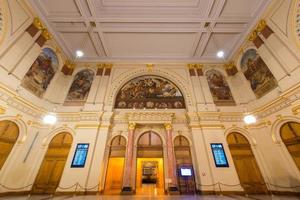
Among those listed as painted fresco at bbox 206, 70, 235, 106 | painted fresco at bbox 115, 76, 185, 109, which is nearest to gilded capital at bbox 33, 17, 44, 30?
painted fresco at bbox 115, 76, 185, 109

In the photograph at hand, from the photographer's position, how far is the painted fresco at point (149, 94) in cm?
1032

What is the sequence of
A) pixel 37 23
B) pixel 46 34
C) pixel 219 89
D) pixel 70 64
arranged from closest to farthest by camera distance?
1. pixel 37 23
2. pixel 46 34
3. pixel 219 89
4. pixel 70 64

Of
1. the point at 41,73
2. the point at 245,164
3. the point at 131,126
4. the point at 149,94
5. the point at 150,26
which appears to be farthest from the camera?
the point at 149,94

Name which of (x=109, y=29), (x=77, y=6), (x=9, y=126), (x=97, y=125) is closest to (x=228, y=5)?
(x=109, y=29)

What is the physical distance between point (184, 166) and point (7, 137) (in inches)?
352

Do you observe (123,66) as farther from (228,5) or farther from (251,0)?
(251,0)

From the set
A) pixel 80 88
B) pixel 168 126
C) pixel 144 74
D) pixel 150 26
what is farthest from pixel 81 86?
pixel 168 126

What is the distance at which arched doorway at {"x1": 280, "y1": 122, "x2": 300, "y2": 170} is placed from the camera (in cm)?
659

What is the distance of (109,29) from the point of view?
9.41 metres

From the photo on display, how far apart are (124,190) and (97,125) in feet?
12.4

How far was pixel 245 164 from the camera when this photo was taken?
804 cm

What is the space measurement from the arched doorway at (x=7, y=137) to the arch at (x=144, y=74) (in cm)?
478

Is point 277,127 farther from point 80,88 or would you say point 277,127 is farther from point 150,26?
point 80,88

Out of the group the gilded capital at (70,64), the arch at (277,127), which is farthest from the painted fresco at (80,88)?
the arch at (277,127)
